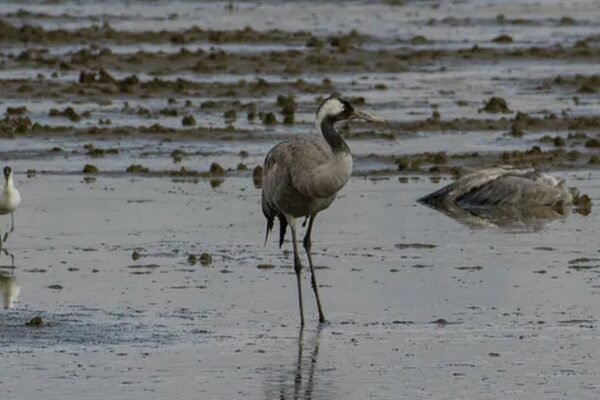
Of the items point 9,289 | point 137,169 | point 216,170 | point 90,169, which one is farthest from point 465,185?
point 9,289

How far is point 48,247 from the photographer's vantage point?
50.9 feet

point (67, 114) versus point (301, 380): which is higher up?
point (67, 114)

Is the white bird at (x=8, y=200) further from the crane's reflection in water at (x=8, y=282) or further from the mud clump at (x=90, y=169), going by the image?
the mud clump at (x=90, y=169)

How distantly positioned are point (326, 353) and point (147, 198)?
295 inches

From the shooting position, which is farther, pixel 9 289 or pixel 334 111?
pixel 9 289

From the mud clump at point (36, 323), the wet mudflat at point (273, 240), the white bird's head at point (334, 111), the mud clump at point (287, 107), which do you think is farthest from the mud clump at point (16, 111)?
the mud clump at point (36, 323)

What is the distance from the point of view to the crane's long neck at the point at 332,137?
12.4m

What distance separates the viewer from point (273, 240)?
16.0m

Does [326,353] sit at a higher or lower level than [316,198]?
lower

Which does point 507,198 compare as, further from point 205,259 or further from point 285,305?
point 285,305

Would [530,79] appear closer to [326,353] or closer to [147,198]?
[147,198]

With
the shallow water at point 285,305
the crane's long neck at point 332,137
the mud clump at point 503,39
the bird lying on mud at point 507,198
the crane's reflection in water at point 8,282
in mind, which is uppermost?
the crane's long neck at point 332,137

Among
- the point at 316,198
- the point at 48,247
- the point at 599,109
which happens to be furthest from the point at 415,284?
the point at 599,109

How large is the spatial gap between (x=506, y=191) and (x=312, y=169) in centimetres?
569
